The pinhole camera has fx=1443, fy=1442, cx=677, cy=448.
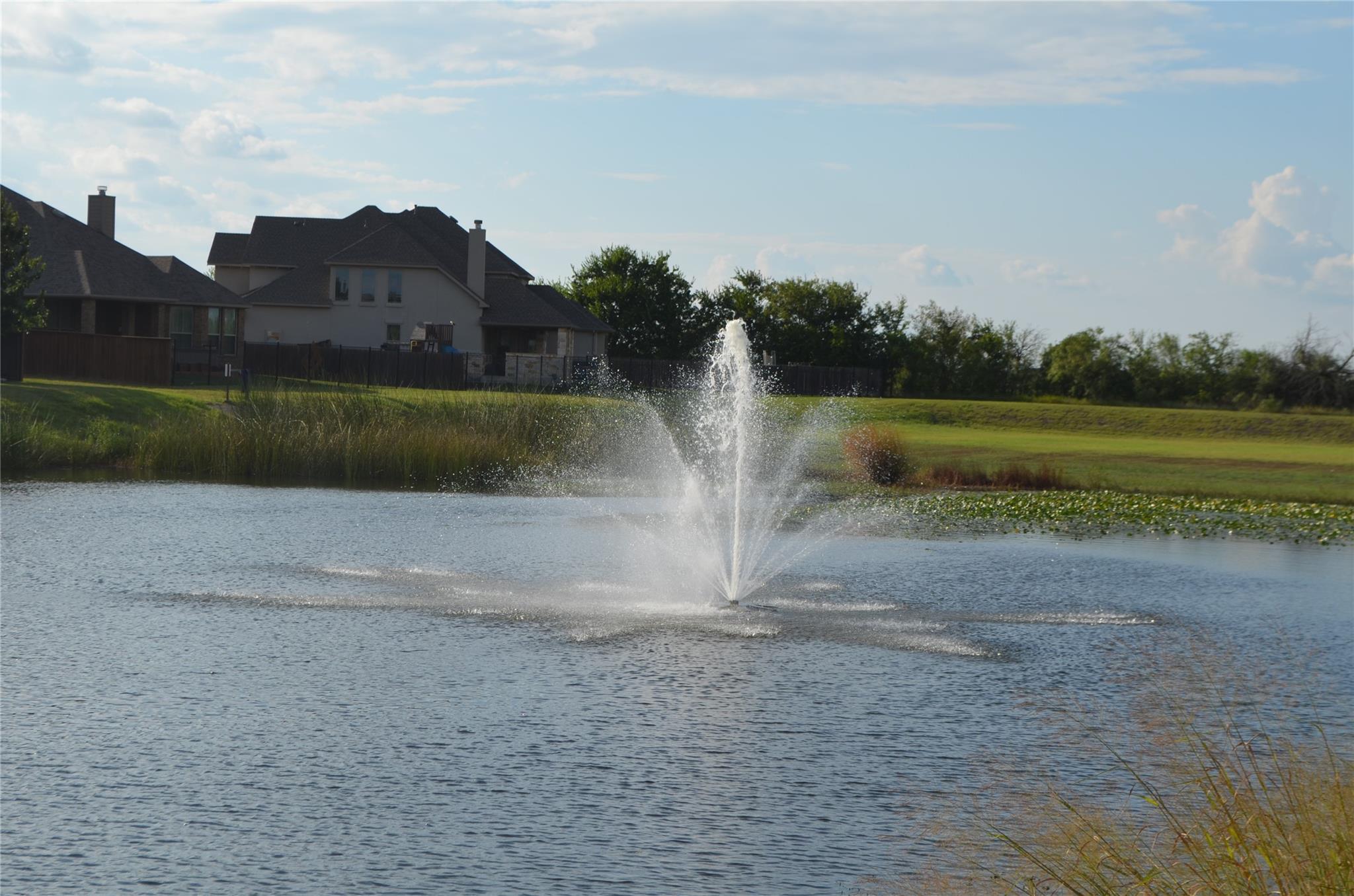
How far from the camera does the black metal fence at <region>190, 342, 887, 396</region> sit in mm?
60531

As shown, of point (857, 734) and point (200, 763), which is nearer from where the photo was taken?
point (200, 763)

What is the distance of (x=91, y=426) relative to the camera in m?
36.1

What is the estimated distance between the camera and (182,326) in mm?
61406

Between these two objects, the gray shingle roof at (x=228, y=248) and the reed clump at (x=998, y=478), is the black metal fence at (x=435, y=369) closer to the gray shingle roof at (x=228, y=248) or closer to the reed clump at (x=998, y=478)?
the gray shingle roof at (x=228, y=248)

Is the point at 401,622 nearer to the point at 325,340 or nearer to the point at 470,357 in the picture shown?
the point at 470,357

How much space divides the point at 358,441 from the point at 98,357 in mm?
20147

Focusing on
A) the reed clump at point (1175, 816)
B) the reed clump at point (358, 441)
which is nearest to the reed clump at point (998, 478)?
the reed clump at point (358, 441)

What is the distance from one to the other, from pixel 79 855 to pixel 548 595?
9691 millimetres

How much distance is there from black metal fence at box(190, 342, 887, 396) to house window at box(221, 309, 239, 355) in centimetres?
52

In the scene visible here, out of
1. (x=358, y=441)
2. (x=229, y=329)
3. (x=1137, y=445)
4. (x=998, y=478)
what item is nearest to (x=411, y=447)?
(x=358, y=441)

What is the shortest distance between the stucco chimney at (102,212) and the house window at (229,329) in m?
5.62

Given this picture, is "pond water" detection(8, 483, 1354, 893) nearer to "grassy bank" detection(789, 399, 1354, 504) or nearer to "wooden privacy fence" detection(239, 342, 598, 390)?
"grassy bank" detection(789, 399, 1354, 504)

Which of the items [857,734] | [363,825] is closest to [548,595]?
[857,734]

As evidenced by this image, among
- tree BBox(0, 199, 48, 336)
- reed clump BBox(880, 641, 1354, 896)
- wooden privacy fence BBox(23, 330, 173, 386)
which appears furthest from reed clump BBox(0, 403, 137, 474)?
reed clump BBox(880, 641, 1354, 896)
